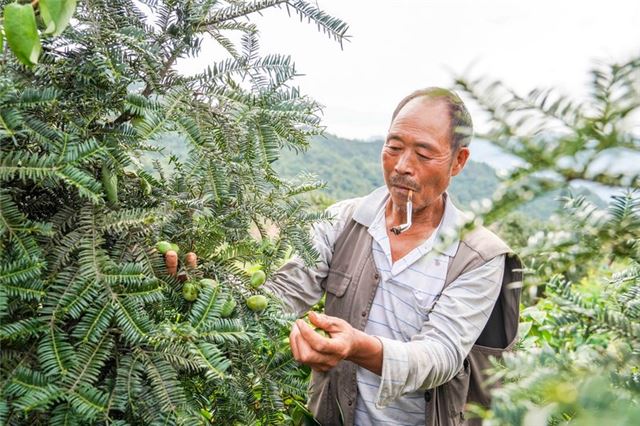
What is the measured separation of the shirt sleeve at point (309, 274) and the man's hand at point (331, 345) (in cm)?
37

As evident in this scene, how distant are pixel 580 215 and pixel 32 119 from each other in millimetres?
941

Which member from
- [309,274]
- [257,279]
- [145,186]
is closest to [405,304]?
[309,274]

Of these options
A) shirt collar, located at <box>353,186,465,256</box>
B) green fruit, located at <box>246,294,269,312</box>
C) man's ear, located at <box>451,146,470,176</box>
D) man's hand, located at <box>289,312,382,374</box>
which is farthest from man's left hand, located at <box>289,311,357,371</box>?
man's ear, located at <box>451,146,470,176</box>

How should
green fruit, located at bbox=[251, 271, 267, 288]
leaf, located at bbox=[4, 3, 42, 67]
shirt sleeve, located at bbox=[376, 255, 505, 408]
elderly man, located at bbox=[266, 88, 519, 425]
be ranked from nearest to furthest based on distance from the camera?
leaf, located at bbox=[4, 3, 42, 67] < green fruit, located at bbox=[251, 271, 267, 288] < shirt sleeve, located at bbox=[376, 255, 505, 408] < elderly man, located at bbox=[266, 88, 519, 425]

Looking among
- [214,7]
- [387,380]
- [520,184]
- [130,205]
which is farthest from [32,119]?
[387,380]

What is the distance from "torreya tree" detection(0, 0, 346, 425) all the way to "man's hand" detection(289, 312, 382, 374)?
21 centimetres

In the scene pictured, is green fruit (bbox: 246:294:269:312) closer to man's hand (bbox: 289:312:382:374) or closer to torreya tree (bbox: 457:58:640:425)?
man's hand (bbox: 289:312:382:374)

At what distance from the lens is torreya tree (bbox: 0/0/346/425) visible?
42.9 inches

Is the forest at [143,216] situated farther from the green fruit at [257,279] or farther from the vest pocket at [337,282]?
the vest pocket at [337,282]

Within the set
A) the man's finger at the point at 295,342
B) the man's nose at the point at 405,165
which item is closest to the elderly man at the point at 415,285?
the man's nose at the point at 405,165

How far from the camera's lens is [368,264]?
7.66ft

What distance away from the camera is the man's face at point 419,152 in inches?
86.0

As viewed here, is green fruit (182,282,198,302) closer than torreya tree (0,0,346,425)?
No

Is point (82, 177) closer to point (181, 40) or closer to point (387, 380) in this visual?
point (181, 40)
